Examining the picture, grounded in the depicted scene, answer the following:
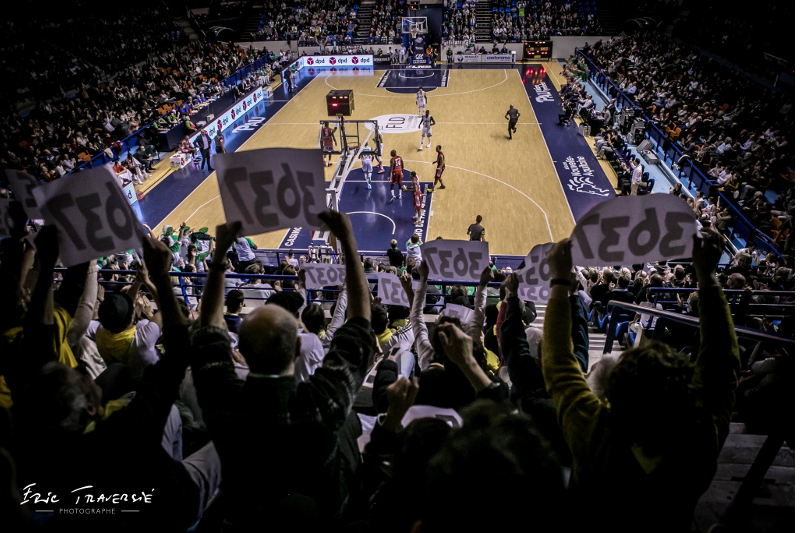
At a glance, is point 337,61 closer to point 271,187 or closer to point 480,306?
point 480,306

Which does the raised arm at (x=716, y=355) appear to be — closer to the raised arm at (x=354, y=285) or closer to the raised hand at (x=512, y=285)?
the raised hand at (x=512, y=285)

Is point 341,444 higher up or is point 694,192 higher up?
point 341,444

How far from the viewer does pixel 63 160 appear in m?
14.7

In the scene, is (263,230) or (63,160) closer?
(263,230)

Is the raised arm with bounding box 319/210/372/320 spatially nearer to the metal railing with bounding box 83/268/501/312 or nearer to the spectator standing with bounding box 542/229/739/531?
the spectator standing with bounding box 542/229/739/531

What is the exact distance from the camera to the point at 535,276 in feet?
15.1

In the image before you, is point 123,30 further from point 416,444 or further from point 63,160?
point 416,444

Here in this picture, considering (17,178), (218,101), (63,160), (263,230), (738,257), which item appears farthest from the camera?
(218,101)

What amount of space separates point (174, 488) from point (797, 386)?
7.62 feet

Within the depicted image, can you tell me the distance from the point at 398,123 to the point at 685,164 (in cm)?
1108

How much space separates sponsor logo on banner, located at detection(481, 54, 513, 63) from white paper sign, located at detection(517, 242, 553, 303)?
98.9 feet

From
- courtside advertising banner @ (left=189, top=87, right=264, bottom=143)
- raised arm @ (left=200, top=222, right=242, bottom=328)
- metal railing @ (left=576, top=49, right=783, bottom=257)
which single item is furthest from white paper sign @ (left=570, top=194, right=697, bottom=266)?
courtside advertising banner @ (left=189, top=87, right=264, bottom=143)

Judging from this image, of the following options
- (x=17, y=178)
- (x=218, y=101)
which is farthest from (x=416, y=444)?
(x=218, y=101)

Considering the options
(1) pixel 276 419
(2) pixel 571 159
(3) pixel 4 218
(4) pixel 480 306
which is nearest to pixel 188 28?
(2) pixel 571 159
